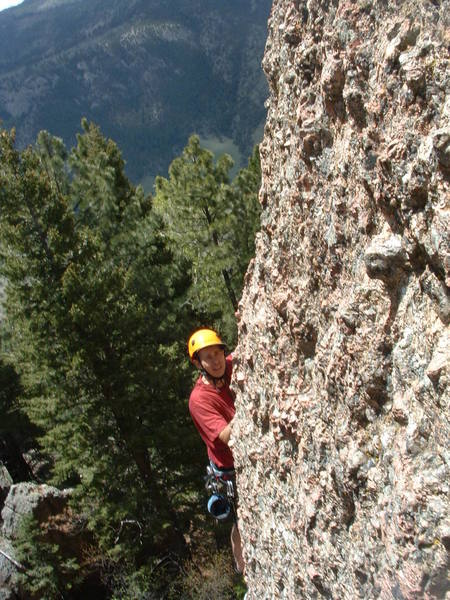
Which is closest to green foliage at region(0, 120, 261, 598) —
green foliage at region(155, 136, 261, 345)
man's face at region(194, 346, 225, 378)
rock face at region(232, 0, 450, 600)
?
green foliage at region(155, 136, 261, 345)

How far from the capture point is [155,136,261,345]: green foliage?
1798cm

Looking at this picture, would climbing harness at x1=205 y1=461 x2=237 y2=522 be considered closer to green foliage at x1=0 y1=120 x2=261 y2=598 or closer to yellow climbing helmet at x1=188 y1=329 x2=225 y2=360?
yellow climbing helmet at x1=188 y1=329 x2=225 y2=360

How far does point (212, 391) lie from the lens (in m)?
5.98

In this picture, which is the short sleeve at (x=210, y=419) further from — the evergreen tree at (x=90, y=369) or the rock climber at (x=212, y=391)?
the evergreen tree at (x=90, y=369)

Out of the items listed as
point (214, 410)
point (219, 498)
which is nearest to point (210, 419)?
point (214, 410)

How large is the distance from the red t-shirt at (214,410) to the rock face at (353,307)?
0.72 metres

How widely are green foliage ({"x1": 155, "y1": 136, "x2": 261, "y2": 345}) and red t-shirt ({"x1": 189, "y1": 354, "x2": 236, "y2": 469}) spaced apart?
11.2 m

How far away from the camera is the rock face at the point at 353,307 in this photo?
2547 millimetres

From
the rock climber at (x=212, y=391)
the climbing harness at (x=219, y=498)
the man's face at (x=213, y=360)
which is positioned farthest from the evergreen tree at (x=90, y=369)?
the man's face at (x=213, y=360)

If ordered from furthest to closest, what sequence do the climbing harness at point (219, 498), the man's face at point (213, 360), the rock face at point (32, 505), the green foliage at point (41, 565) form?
1. the rock face at point (32, 505)
2. the green foliage at point (41, 565)
3. the climbing harness at point (219, 498)
4. the man's face at point (213, 360)

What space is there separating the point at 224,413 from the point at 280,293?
6.84 ft

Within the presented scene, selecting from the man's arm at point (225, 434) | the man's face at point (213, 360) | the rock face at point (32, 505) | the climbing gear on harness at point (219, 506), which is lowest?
the rock face at point (32, 505)

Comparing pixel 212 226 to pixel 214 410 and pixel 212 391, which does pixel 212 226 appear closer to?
pixel 212 391

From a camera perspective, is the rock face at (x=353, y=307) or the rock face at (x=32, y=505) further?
the rock face at (x=32, y=505)
